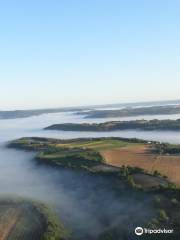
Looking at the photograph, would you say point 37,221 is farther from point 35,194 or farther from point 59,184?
point 59,184

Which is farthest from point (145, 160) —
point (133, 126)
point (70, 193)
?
point (133, 126)

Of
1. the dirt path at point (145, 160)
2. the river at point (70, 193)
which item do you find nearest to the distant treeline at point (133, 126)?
the dirt path at point (145, 160)

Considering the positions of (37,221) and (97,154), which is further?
(97,154)

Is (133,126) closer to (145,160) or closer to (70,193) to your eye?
(145,160)

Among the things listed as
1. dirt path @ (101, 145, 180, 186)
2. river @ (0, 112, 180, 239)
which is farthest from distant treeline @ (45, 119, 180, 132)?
river @ (0, 112, 180, 239)

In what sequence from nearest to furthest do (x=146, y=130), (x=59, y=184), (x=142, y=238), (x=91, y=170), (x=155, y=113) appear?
(x=142, y=238), (x=59, y=184), (x=91, y=170), (x=146, y=130), (x=155, y=113)

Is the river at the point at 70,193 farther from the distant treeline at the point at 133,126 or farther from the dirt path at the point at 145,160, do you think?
the distant treeline at the point at 133,126

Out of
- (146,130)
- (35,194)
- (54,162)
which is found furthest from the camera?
(146,130)

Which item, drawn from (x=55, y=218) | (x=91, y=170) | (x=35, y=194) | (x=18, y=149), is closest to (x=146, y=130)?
(x=18, y=149)
